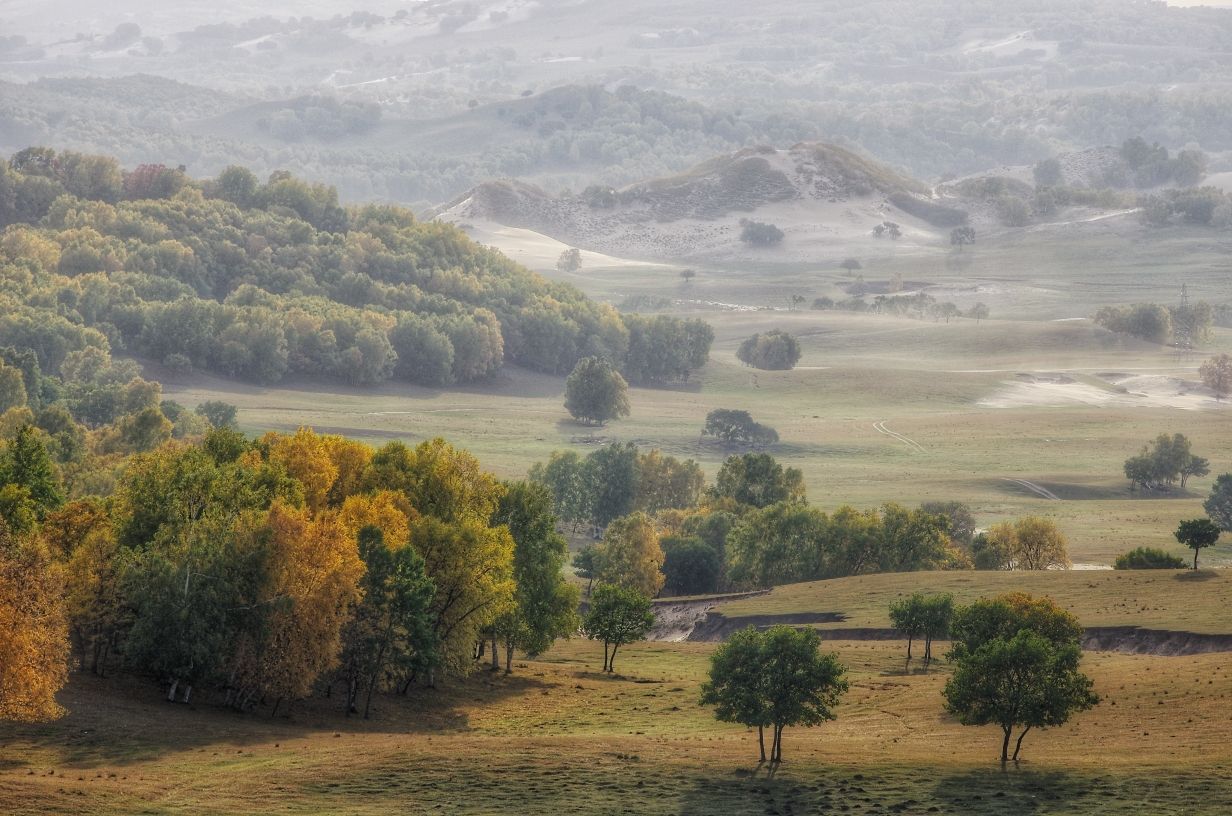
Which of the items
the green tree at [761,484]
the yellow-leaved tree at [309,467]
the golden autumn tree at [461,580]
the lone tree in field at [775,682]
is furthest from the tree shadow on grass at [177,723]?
the green tree at [761,484]

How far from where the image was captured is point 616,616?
92.2 meters

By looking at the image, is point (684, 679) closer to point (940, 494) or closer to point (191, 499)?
point (191, 499)

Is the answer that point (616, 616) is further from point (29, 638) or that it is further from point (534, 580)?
point (29, 638)

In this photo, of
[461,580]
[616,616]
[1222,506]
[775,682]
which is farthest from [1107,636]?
[1222,506]

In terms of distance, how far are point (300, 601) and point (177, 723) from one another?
7.20m

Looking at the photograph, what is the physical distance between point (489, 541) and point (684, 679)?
13.6 meters

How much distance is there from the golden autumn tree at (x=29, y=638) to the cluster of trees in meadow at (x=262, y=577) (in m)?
0.08

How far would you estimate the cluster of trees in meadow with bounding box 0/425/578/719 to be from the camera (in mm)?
67188

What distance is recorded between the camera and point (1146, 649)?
8731 centimetres

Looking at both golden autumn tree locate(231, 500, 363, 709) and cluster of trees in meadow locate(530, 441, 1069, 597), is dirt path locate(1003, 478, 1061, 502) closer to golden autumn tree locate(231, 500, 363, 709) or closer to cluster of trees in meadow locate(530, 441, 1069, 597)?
cluster of trees in meadow locate(530, 441, 1069, 597)

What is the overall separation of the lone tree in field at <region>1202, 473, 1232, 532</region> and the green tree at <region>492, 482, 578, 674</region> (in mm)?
83278

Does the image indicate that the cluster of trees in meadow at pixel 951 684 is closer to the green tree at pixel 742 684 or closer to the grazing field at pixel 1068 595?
the green tree at pixel 742 684

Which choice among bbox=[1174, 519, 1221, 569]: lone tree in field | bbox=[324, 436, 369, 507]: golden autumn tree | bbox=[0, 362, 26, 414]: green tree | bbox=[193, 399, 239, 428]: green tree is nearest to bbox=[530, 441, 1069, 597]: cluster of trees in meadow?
bbox=[1174, 519, 1221, 569]: lone tree in field

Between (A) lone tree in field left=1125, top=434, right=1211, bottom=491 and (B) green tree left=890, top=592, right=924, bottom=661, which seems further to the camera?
(A) lone tree in field left=1125, top=434, right=1211, bottom=491
